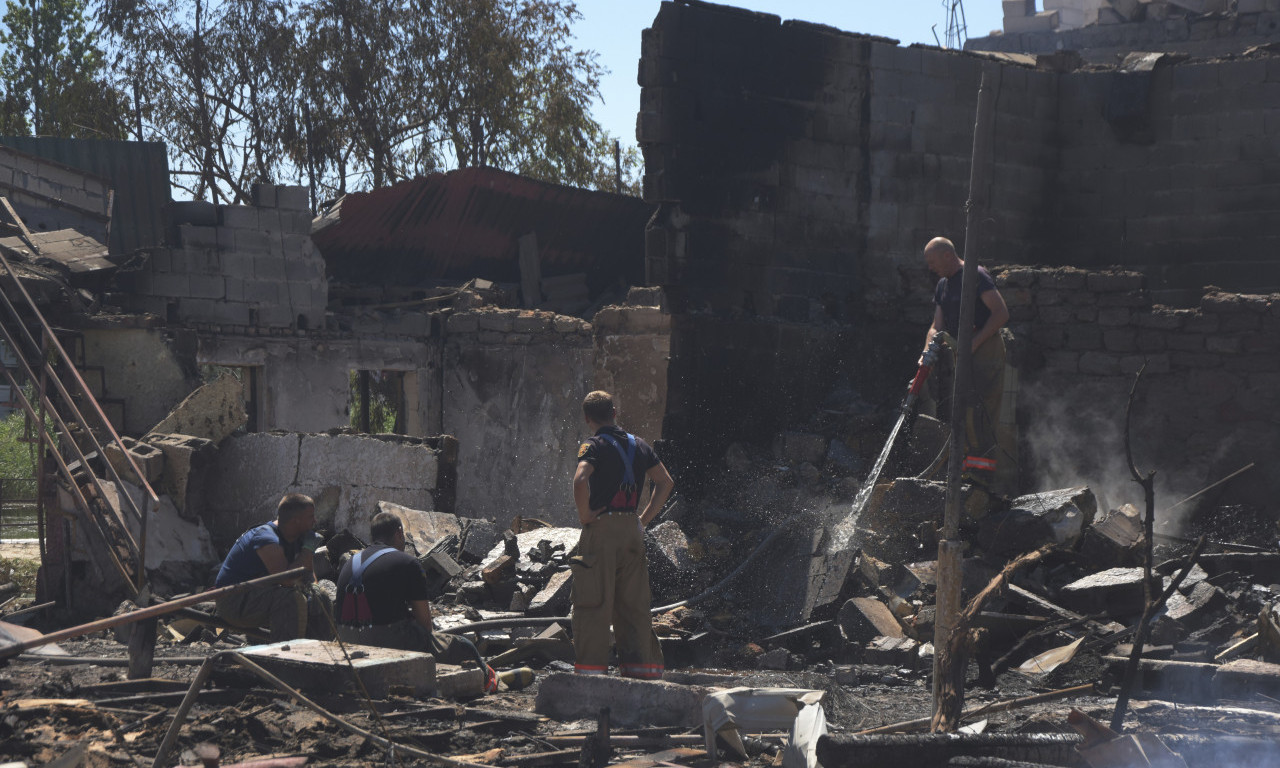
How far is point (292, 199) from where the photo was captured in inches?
589

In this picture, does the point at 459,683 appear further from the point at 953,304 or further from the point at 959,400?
the point at 953,304

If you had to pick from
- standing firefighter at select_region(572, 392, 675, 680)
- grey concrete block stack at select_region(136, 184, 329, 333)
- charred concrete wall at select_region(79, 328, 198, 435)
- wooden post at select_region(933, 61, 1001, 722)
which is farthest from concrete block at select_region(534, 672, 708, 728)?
grey concrete block stack at select_region(136, 184, 329, 333)

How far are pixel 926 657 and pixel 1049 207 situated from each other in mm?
6240

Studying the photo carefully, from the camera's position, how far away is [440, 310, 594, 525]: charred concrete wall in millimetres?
13656

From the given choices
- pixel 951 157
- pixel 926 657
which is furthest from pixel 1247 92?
pixel 926 657

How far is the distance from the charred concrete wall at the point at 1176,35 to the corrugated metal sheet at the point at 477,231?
6735 mm

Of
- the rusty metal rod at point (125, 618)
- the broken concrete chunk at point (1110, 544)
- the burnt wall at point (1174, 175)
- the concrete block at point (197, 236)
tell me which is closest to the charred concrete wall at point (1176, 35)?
the burnt wall at point (1174, 175)

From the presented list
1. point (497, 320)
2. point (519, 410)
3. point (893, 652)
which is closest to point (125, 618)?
point (893, 652)

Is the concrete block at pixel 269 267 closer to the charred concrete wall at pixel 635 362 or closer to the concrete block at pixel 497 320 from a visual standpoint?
the concrete block at pixel 497 320

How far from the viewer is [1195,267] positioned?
11.2 meters

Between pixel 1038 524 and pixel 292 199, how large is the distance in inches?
408

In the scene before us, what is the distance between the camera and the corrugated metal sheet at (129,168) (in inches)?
748

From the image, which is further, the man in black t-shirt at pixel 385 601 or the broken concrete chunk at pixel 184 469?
the broken concrete chunk at pixel 184 469

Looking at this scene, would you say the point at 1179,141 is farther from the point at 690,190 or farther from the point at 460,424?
the point at 460,424
